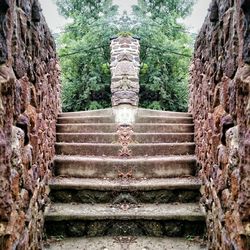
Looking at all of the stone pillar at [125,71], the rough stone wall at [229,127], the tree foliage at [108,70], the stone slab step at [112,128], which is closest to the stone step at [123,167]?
the rough stone wall at [229,127]

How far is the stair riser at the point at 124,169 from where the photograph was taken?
13.2ft

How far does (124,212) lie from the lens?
11.0ft

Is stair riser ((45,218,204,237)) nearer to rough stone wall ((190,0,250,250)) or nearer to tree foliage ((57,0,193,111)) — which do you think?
rough stone wall ((190,0,250,250))

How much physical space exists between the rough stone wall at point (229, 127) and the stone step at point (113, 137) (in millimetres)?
1622

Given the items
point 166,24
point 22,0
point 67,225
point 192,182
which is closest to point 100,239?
point 67,225

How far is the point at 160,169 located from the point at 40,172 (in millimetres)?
1458

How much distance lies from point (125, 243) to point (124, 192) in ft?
2.12

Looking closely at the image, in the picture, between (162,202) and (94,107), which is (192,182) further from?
(94,107)

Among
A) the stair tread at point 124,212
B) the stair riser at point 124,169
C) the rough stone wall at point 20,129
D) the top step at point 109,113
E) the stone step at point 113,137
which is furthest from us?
the top step at point 109,113

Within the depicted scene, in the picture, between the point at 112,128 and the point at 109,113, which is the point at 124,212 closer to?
the point at 112,128

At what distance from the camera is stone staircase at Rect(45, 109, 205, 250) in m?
3.23

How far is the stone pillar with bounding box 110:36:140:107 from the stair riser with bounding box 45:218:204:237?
3122 millimetres

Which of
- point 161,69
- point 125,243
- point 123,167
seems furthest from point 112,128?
point 161,69

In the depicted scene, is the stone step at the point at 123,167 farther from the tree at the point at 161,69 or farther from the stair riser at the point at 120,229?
the tree at the point at 161,69
